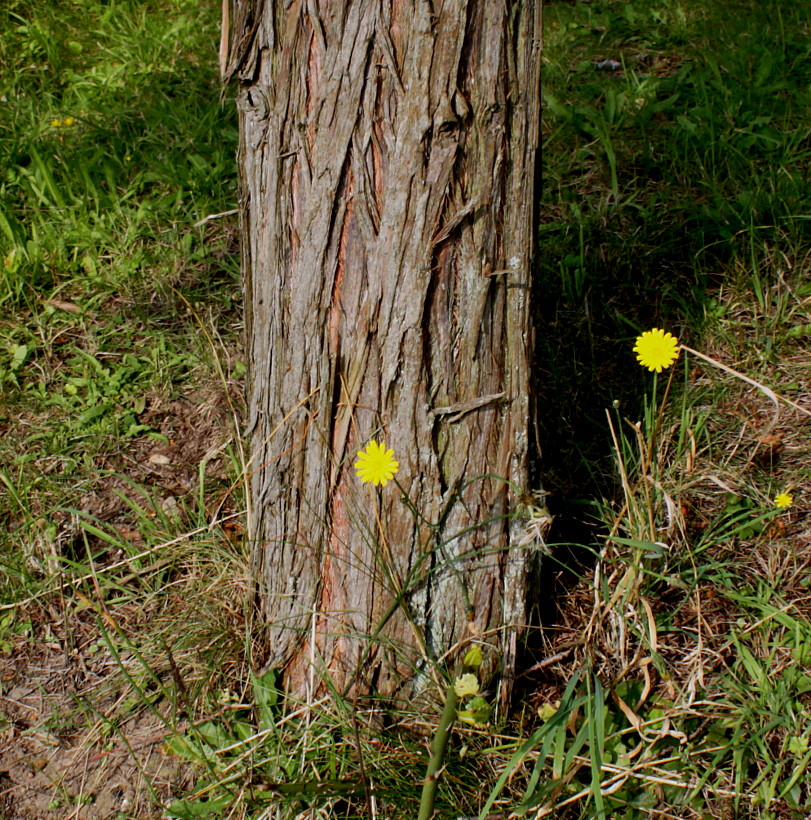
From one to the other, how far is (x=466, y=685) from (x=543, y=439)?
2.74 feet

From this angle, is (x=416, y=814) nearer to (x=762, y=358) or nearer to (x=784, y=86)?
(x=762, y=358)

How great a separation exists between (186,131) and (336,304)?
2.12 meters

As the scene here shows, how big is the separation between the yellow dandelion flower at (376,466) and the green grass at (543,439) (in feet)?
1.68

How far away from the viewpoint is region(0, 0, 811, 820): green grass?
1.85m

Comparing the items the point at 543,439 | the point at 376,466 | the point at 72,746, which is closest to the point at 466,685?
the point at 376,466

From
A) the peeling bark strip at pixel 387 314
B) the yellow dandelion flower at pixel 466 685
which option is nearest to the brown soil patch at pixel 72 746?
the peeling bark strip at pixel 387 314

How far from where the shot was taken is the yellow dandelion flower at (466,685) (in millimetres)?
1883

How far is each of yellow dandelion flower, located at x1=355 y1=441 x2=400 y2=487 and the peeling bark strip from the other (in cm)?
6

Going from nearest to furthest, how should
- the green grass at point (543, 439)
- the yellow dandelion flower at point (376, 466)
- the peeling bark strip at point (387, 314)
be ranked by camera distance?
the peeling bark strip at point (387, 314) < the yellow dandelion flower at point (376, 466) < the green grass at point (543, 439)

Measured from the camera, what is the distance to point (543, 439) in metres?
2.46

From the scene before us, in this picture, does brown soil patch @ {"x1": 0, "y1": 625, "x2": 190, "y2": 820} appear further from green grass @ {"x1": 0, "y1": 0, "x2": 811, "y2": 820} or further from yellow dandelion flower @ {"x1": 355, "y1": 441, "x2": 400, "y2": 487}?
yellow dandelion flower @ {"x1": 355, "y1": 441, "x2": 400, "y2": 487}

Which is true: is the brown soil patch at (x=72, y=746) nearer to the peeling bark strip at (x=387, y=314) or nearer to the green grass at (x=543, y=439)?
the green grass at (x=543, y=439)

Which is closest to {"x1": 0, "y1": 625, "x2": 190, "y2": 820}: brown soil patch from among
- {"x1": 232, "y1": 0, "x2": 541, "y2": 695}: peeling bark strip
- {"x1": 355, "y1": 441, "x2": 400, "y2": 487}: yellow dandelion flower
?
{"x1": 232, "y1": 0, "x2": 541, "y2": 695}: peeling bark strip

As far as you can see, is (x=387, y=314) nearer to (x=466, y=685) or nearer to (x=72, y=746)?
(x=466, y=685)
